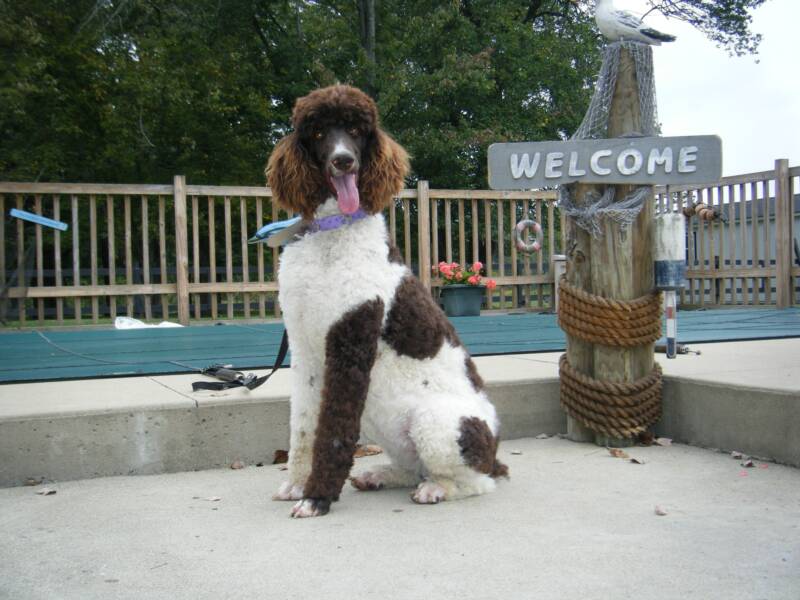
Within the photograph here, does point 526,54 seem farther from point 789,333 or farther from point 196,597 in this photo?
point 196,597

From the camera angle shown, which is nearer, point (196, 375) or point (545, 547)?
point (545, 547)

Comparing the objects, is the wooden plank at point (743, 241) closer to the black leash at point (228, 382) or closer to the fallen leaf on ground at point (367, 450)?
the fallen leaf on ground at point (367, 450)

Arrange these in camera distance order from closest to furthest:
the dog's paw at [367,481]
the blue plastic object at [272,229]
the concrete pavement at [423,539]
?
the concrete pavement at [423,539]
the blue plastic object at [272,229]
the dog's paw at [367,481]

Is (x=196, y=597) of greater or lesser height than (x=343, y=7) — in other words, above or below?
below

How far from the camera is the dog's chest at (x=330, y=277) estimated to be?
2650mm

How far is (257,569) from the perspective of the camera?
2.19 m

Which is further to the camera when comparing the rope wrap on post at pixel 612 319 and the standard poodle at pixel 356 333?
the rope wrap on post at pixel 612 319

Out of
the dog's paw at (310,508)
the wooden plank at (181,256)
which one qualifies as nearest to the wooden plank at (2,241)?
the wooden plank at (181,256)

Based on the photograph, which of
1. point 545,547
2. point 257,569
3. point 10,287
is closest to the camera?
point 257,569

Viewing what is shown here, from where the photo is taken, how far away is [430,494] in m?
2.85

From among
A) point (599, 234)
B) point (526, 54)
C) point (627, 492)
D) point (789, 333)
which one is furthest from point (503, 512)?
point (526, 54)

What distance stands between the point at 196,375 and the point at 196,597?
8.07 feet

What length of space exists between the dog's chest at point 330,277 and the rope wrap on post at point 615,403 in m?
1.45

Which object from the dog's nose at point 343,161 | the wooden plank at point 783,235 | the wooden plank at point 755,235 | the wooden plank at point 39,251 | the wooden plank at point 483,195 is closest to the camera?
the dog's nose at point 343,161
